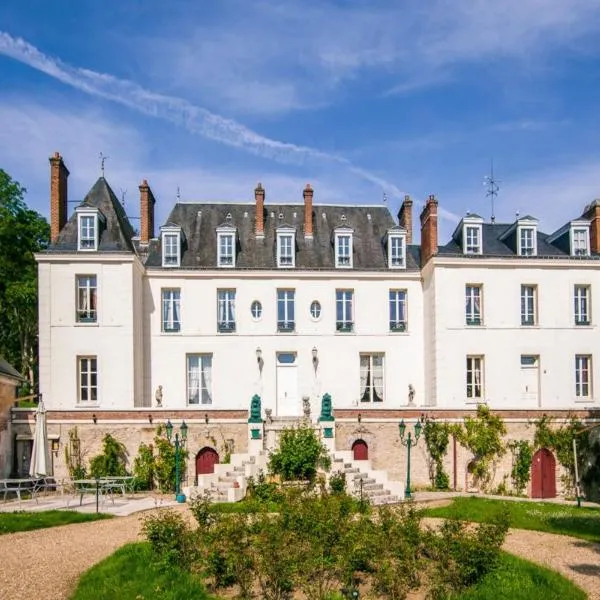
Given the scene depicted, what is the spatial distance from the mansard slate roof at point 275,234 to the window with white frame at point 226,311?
1.18 m

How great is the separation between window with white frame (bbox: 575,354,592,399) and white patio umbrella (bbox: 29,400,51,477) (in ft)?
64.8

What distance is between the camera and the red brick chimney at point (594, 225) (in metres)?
29.1

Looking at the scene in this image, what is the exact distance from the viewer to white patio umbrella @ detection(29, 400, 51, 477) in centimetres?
2256

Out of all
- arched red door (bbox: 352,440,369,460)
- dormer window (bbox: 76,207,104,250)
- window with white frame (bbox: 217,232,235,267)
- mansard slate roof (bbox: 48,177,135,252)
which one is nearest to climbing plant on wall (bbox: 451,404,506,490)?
arched red door (bbox: 352,440,369,460)

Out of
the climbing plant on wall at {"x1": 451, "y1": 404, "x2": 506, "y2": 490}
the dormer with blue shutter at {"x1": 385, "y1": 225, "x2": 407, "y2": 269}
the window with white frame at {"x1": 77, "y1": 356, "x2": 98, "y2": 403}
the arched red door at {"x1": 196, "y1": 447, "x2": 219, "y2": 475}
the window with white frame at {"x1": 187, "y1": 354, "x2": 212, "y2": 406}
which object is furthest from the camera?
the dormer with blue shutter at {"x1": 385, "y1": 225, "x2": 407, "y2": 269}

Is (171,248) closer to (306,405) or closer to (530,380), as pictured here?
(306,405)

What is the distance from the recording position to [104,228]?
27656 mm

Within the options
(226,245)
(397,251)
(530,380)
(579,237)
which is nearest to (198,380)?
(226,245)

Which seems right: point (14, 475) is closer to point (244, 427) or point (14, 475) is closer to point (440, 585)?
point (244, 427)

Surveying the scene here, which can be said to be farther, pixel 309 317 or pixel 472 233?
pixel 472 233

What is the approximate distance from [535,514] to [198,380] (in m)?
14.3

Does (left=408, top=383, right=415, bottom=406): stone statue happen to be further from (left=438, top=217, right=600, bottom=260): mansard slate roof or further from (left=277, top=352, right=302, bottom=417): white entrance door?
(left=438, top=217, right=600, bottom=260): mansard slate roof

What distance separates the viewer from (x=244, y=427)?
25.3 meters

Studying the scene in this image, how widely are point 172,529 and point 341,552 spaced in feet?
9.79
